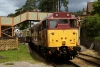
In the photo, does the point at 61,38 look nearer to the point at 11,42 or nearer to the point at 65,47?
the point at 65,47

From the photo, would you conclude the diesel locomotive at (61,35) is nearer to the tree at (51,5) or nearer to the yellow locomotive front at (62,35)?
the yellow locomotive front at (62,35)

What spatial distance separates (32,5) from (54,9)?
89.1ft

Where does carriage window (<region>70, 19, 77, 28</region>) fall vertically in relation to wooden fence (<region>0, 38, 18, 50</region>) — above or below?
above

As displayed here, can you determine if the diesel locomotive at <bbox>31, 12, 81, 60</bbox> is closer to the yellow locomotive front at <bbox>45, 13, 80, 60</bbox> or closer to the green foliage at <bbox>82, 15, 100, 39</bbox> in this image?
the yellow locomotive front at <bbox>45, 13, 80, 60</bbox>

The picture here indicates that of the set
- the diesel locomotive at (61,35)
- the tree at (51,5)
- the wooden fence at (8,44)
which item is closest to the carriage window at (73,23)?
the diesel locomotive at (61,35)

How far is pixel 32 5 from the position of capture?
10469 cm

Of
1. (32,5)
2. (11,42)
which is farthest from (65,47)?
(32,5)

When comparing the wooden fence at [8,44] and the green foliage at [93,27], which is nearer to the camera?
the wooden fence at [8,44]

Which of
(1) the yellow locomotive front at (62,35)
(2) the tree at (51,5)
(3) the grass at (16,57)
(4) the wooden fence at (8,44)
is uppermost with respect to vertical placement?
(2) the tree at (51,5)

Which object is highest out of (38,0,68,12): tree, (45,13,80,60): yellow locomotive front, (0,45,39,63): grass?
(38,0,68,12): tree

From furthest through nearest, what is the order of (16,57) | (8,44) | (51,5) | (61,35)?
1. (51,5)
2. (8,44)
3. (16,57)
4. (61,35)

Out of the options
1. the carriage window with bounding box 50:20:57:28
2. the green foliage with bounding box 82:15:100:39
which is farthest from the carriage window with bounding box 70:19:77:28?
the green foliage with bounding box 82:15:100:39

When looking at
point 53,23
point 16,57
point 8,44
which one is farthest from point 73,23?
point 8,44

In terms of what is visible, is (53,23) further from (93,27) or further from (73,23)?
(93,27)
